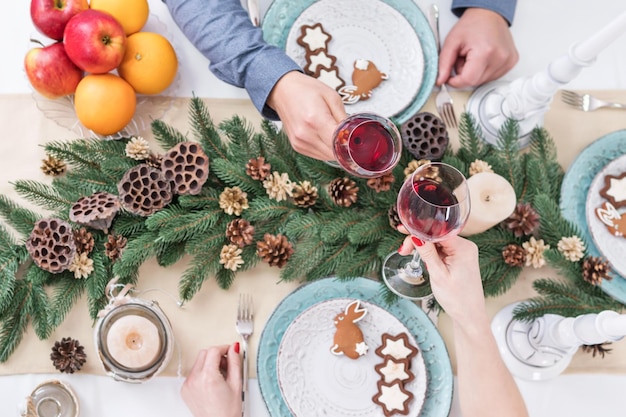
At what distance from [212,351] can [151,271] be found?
7.8 inches

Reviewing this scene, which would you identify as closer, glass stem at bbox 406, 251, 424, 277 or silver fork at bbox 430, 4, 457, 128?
glass stem at bbox 406, 251, 424, 277

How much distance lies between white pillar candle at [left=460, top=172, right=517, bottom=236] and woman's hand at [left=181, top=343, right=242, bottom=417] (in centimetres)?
50

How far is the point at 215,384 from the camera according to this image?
92cm

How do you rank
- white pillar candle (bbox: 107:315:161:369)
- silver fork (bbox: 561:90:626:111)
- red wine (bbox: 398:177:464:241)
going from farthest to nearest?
silver fork (bbox: 561:90:626:111)
white pillar candle (bbox: 107:315:161:369)
red wine (bbox: 398:177:464:241)

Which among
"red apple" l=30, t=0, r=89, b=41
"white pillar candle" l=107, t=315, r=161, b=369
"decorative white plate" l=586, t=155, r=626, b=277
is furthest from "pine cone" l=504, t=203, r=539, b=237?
"red apple" l=30, t=0, r=89, b=41

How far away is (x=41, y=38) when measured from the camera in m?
1.07

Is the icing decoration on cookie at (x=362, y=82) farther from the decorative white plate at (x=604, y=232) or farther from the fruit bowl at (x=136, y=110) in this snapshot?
the decorative white plate at (x=604, y=232)

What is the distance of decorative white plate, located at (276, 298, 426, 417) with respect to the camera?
94cm

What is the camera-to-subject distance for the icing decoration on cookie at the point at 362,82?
1.04 m

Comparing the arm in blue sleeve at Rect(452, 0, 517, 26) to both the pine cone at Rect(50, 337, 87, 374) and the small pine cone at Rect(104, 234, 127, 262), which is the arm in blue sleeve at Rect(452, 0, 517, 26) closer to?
the small pine cone at Rect(104, 234, 127, 262)

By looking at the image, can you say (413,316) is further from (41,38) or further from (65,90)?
(41,38)

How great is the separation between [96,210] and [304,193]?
38 centimetres

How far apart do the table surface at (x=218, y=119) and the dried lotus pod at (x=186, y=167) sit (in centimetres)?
13

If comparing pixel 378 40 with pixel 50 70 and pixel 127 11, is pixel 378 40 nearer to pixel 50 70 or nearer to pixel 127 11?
pixel 127 11
